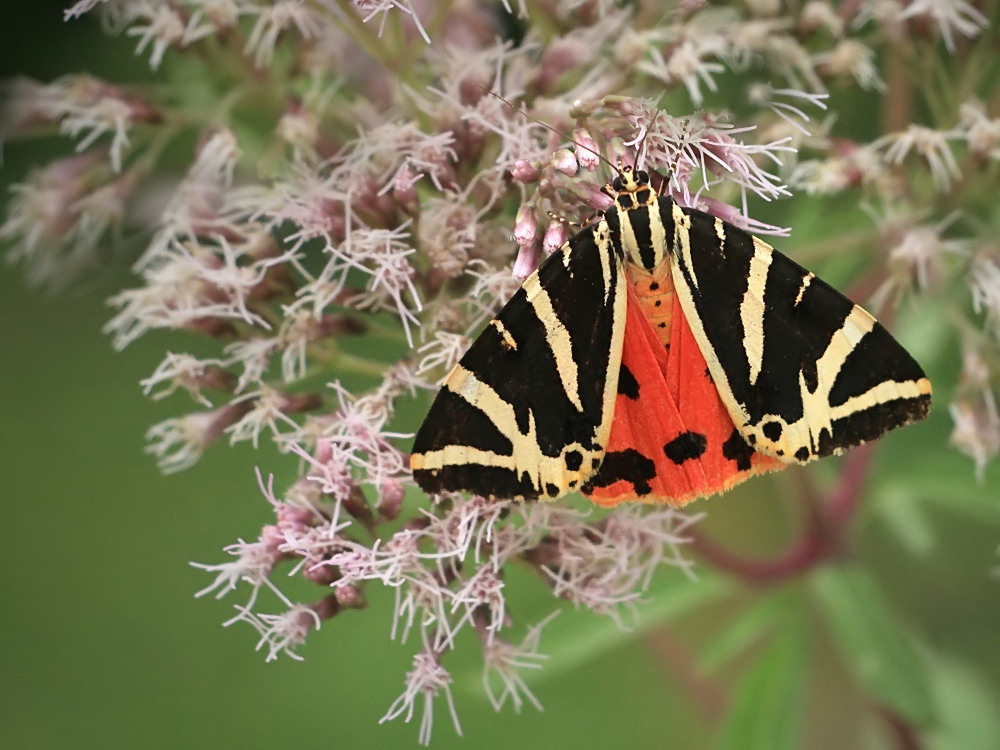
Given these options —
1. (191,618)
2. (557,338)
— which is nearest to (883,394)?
(557,338)

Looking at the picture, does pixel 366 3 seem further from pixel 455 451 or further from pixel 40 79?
pixel 40 79

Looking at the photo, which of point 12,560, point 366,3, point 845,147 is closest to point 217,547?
point 12,560

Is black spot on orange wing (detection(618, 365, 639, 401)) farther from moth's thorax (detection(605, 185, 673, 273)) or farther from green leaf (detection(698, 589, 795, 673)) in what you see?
green leaf (detection(698, 589, 795, 673))

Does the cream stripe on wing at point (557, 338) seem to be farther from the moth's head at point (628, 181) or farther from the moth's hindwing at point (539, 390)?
the moth's head at point (628, 181)

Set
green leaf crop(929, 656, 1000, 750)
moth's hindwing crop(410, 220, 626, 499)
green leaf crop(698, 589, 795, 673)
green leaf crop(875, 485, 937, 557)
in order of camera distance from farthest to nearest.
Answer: green leaf crop(929, 656, 1000, 750), green leaf crop(875, 485, 937, 557), green leaf crop(698, 589, 795, 673), moth's hindwing crop(410, 220, 626, 499)

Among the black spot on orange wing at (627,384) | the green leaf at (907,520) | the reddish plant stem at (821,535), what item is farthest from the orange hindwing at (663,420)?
the green leaf at (907,520)

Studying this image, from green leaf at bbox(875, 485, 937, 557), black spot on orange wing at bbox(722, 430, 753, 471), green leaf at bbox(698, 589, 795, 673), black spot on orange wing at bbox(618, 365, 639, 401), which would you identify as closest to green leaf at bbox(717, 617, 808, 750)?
green leaf at bbox(698, 589, 795, 673)
